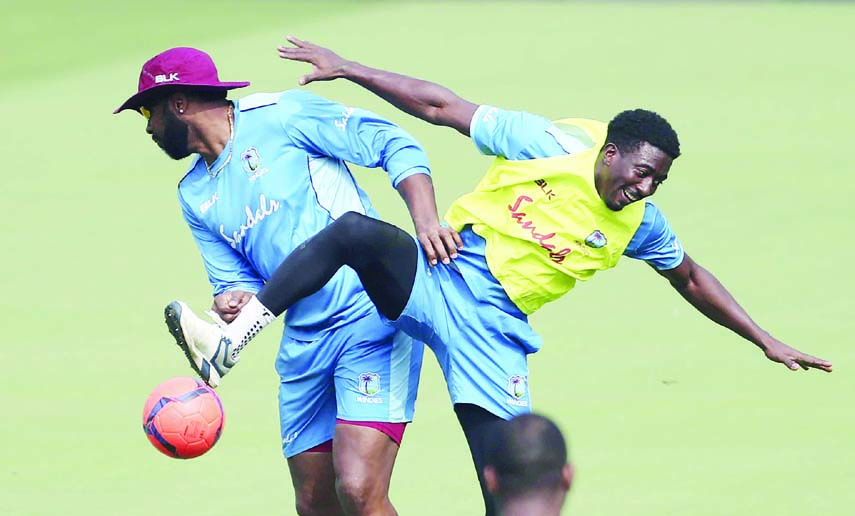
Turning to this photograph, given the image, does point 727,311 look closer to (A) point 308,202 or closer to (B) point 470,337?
(B) point 470,337

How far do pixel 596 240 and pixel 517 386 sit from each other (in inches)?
27.2

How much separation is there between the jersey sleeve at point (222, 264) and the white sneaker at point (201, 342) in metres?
0.57

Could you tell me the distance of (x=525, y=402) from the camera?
6453 mm

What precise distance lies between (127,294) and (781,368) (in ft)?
15.6

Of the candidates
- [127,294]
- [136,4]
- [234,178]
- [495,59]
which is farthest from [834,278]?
[136,4]

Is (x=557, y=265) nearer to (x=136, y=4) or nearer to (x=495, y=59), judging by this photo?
(x=495, y=59)

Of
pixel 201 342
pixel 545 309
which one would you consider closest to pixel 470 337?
pixel 201 342

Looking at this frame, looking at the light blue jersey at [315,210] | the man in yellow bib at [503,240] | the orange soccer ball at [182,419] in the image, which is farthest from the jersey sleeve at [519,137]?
the orange soccer ball at [182,419]

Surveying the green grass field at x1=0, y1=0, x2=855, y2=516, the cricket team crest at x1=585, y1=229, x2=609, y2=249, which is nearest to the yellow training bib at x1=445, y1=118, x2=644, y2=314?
the cricket team crest at x1=585, y1=229, x2=609, y2=249

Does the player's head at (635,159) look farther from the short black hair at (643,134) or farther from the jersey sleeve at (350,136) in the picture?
the jersey sleeve at (350,136)

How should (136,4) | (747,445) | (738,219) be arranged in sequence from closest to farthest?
(747,445) → (738,219) → (136,4)

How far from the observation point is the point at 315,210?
21.8ft

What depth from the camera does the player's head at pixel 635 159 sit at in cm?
618

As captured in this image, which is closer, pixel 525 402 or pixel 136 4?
pixel 525 402
